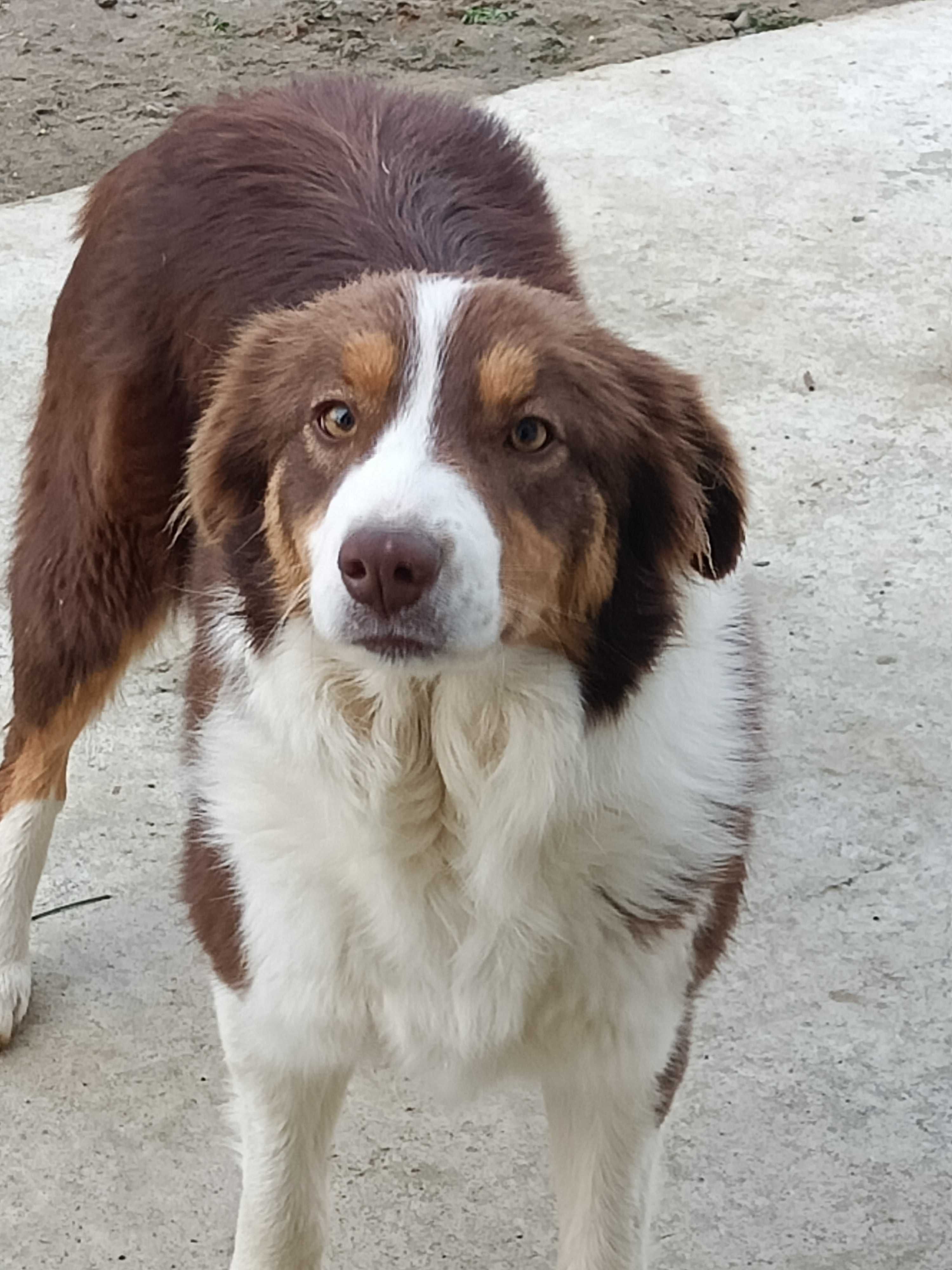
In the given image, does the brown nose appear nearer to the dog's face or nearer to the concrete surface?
the dog's face

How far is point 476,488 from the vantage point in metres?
2.03

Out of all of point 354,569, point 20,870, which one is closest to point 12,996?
point 20,870

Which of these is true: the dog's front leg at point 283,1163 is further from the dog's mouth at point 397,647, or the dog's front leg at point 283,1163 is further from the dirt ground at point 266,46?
the dirt ground at point 266,46

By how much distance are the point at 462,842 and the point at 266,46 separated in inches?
212

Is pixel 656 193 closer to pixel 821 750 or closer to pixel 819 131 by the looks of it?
pixel 819 131

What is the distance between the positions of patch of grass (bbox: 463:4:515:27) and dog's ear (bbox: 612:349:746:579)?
5188mm

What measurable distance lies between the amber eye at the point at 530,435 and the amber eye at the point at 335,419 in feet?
0.67

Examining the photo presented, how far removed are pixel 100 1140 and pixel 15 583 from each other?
1.04 meters

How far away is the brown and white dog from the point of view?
2.11 meters

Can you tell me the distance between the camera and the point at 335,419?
2158 mm

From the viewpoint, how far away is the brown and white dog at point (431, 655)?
2107 millimetres

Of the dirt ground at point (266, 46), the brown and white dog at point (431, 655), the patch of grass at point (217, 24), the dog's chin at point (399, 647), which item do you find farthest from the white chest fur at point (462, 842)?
the patch of grass at point (217, 24)

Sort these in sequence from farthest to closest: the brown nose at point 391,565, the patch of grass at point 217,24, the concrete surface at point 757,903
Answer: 1. the patch of grass at point 217,24
2. the concrete surface at point 757,903
3. the brown nose at point 391,565

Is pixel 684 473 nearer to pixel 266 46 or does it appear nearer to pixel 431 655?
pixel 431 655
